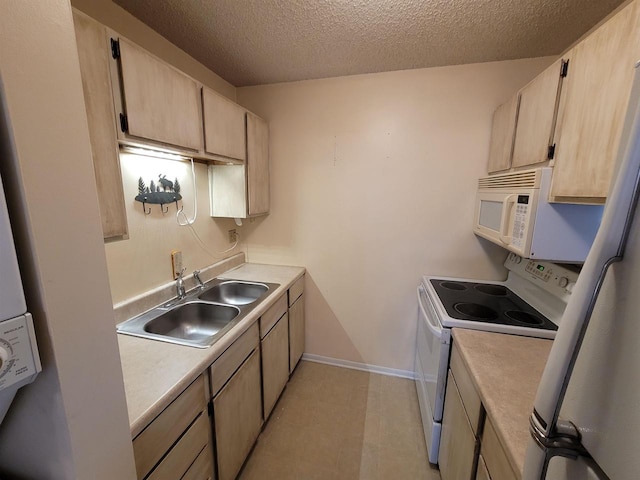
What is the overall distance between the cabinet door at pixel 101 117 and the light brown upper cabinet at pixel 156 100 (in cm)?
6

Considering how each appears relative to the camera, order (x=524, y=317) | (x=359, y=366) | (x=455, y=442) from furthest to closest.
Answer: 1. (x=359, y=366)
2. (x=524, y=317)
3. (x=455, y=442)

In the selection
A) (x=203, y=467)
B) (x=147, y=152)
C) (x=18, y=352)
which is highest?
(x=147, y=152)

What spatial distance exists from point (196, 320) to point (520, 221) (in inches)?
77.0

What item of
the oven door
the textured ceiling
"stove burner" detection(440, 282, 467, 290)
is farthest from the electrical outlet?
"stove burner" detection(440, 282, 467, 290)

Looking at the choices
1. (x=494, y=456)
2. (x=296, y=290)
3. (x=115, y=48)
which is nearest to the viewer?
(x=494, y=456)

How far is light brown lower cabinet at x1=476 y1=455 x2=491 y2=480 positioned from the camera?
100cm

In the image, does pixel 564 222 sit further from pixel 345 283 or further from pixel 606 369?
pixel 345 283

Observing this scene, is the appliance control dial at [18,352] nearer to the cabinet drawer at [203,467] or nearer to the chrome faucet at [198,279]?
the cabinet drawer at [203,467]

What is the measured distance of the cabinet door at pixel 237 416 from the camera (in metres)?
1.33

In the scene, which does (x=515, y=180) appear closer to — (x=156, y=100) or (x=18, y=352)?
(x=156, y=100)

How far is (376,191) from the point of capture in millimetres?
2291

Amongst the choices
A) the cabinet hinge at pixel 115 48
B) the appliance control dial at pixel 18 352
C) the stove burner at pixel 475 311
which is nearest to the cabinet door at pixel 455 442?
the stove burner at pixel 475 311

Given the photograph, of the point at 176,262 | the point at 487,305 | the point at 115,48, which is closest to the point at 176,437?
the point at 176,262

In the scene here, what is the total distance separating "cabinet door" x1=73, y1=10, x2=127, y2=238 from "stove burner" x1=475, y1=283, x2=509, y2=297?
88.6 inches
